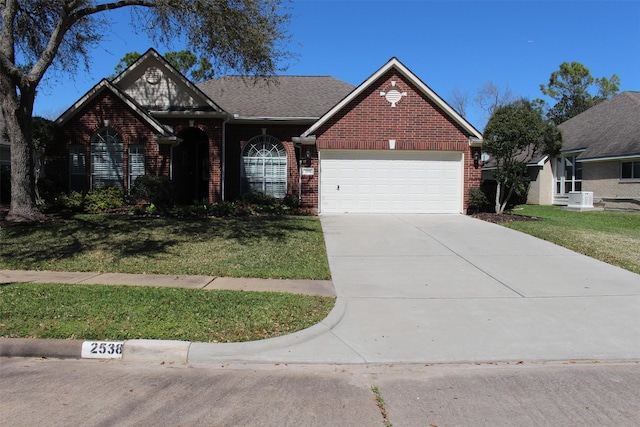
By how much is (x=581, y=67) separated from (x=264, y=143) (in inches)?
1790

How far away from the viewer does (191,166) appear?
65.1ft

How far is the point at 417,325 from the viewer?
5832 mm

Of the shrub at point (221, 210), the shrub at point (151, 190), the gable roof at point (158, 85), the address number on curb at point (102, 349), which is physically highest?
the gable roof at point (158, 85)

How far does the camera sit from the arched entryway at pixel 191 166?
59.0 ft

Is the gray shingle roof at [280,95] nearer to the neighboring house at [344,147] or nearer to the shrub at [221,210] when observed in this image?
the neighboring house at [344,147]

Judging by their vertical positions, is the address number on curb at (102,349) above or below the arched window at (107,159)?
below

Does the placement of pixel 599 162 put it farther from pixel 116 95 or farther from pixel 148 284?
pixel 148 284

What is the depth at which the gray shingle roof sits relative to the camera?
1823 cm

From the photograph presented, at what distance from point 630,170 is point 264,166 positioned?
632 inches

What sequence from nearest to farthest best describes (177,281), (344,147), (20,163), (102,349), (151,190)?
(102,349)
(177,281)
(20,163)
(151,190)
(344,147)

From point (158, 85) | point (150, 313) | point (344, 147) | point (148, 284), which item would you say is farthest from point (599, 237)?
point (158, 85)

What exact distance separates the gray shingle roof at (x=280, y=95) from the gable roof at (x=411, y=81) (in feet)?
6.33

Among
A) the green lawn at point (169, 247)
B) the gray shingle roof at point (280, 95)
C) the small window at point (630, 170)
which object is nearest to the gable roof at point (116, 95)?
the gray shingle roof at point (280, 95)

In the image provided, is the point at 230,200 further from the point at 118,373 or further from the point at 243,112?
the point at 118,373
